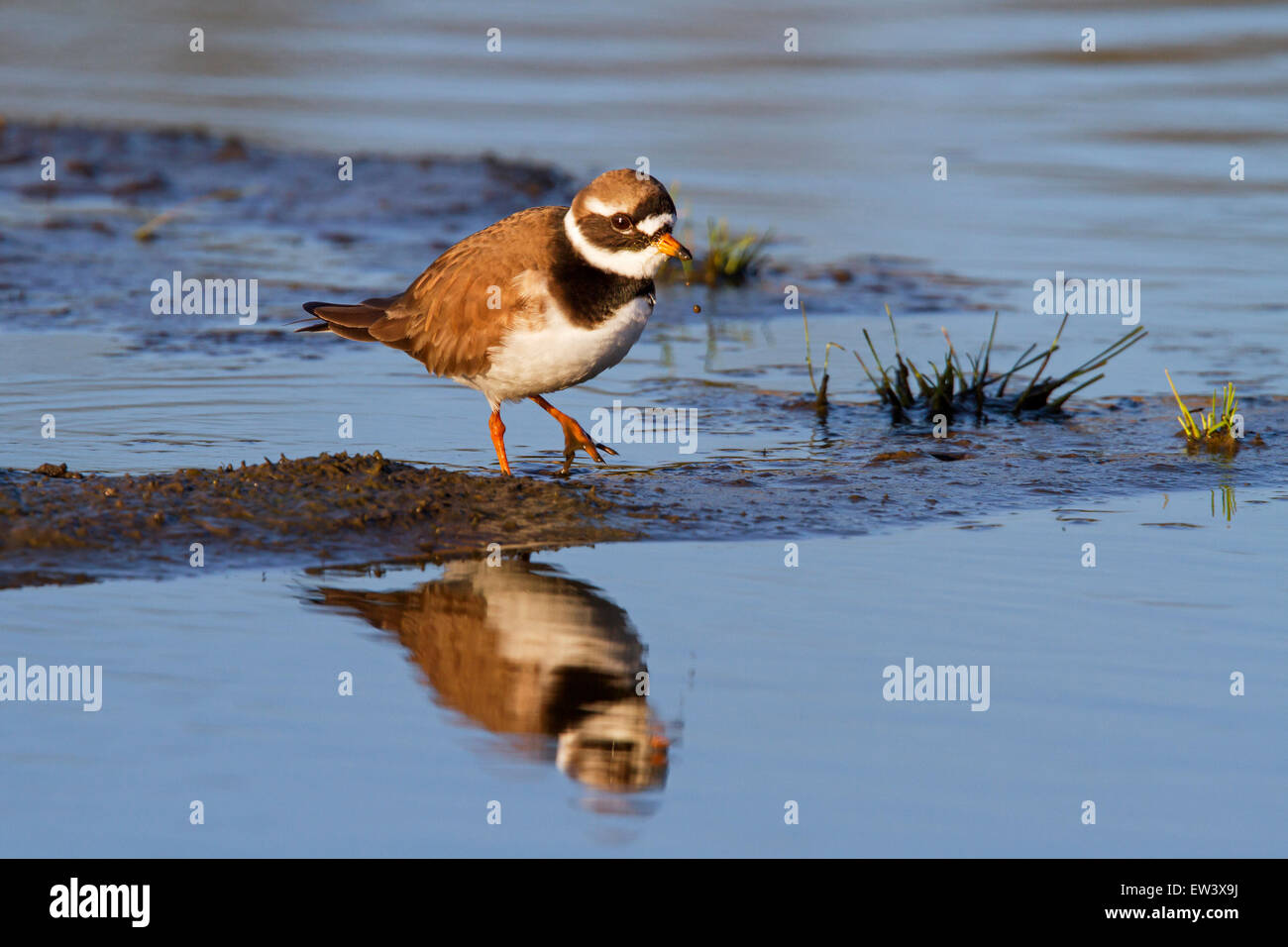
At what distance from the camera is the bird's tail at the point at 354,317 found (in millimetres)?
7656

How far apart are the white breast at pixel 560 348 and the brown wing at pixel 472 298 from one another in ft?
0.26

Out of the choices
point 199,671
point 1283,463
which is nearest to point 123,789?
point 199,671

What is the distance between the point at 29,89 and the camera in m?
17.7

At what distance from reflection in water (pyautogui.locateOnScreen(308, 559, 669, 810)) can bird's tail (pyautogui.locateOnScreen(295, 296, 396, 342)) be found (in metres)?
2.04

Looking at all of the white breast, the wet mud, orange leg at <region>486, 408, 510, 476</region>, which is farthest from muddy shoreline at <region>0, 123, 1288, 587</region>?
the white breast

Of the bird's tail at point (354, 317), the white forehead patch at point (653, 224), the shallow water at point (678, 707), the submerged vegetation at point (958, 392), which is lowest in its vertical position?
the shallow water at point (678, 707)

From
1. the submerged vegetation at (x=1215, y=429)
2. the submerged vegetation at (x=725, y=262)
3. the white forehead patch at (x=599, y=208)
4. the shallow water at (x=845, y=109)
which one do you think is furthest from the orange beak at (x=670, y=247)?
the submerged vegetation at (x=725, y=262)

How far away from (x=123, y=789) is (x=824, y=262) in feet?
26.9

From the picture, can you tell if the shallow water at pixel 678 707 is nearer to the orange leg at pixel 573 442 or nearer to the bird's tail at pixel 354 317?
the orange leg at pixel 573 442

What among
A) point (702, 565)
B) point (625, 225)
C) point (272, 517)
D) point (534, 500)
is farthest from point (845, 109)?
point (272, 517)

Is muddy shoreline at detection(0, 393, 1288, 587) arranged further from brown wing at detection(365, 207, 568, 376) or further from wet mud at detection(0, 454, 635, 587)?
brown wing at detection(365, 207, 568, 376)

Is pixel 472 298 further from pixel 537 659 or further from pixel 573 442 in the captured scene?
pixel 537 659

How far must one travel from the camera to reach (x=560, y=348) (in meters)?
6.65

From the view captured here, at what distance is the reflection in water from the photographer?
4379 millimetres
